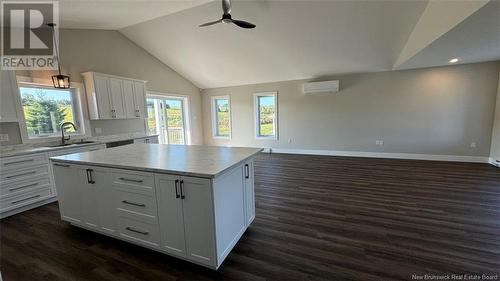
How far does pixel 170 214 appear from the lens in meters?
1.80

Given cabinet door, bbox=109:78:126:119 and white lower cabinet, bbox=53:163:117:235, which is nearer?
white lower cabinet, bbox=53:163:117:235

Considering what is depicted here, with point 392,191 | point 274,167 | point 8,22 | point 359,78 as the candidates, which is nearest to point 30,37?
point 8,22

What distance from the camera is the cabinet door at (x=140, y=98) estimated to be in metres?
4.98

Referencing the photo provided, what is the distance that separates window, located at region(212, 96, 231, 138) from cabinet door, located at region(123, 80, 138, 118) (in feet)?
10.5

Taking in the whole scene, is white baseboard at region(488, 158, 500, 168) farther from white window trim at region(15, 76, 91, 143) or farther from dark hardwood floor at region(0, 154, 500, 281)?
white window trim at region(15, 76, 91, 143)

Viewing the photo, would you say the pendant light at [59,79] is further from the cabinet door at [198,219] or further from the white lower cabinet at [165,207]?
the cabinet door at [198,219]

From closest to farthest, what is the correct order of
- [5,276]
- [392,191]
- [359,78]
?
[5,276]
[392,191]
[359,78]

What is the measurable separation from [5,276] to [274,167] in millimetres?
4284

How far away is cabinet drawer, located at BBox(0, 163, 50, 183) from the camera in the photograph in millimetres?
2846

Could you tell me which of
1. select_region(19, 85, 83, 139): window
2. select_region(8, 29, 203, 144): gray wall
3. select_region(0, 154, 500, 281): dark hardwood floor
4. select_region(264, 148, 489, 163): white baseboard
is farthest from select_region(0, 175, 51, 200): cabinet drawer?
select_region(264, 148, 489, 163): white baseboard

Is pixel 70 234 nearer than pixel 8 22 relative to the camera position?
Yes

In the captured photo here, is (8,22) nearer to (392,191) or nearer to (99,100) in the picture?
(99,100)

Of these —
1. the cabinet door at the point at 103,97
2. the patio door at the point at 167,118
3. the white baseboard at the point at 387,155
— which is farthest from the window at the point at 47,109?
the white baseboard at the point at 387,155

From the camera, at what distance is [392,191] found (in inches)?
131
